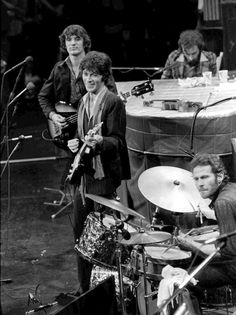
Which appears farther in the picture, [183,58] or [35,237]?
[183,58]

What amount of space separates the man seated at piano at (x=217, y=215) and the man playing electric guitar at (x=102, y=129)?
93cm

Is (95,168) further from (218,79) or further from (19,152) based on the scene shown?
(19,152)

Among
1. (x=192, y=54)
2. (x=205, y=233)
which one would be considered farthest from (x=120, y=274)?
(x=192, y=54)

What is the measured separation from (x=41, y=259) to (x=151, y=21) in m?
6.47

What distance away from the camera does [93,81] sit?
21.2ft

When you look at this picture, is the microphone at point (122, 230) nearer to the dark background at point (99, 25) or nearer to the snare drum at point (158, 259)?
the snare drum at point (158, 259)

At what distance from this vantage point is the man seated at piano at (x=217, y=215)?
537 centimetres

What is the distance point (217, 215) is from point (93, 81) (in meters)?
1.63

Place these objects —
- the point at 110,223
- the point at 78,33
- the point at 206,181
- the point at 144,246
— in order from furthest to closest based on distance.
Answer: the point at 78,33 → the point at 110,223 → the point at 144,246 → the point at 206,181

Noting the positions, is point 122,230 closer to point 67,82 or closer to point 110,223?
point 110,223

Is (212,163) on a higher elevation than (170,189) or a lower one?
higher

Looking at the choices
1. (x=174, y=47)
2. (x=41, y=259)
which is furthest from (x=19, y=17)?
(x=41, y=259)

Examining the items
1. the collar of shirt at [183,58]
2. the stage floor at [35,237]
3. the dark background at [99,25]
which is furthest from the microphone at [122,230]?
the dark background at [99,25]

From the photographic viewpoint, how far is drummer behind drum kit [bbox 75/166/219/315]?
5.90 meters
